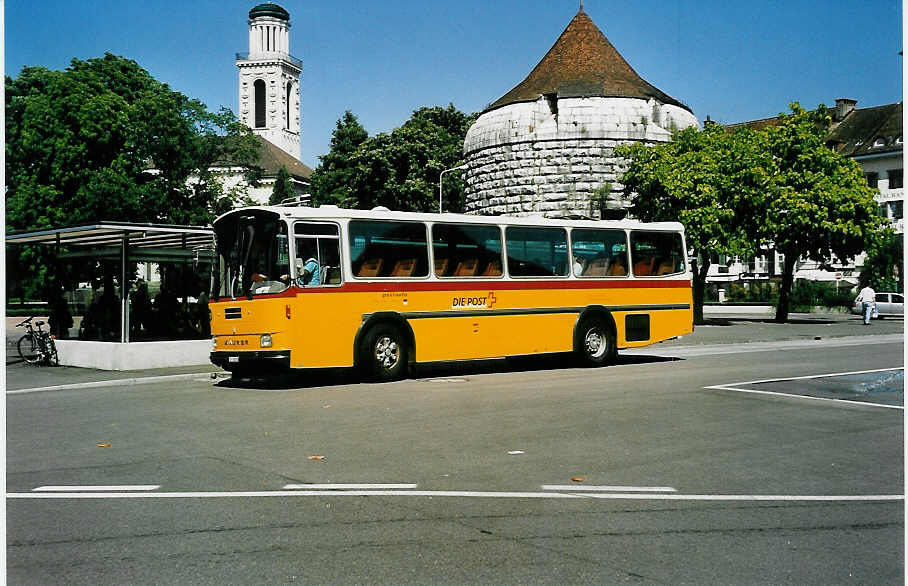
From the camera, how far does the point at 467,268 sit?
1858 centimetres

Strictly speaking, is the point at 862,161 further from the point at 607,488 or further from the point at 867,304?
the point at 607,488

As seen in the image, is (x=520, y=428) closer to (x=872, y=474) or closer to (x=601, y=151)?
(x=872, y=474)

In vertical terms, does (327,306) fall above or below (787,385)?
above

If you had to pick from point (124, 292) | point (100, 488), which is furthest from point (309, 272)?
point (100, 488)

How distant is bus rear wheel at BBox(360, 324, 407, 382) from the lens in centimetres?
1689

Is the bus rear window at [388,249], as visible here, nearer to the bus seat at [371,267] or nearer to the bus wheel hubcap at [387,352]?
the bus seat at [371,267]

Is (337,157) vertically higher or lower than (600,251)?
higher

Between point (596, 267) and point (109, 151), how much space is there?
33689 mm

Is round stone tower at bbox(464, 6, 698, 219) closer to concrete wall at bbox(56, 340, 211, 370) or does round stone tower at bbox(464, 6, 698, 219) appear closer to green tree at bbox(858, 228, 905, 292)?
green tree at bbox(858, 228, 905, 292)

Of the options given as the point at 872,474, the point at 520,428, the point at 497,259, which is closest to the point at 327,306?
the point at 497,259

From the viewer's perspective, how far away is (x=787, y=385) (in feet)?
49.6

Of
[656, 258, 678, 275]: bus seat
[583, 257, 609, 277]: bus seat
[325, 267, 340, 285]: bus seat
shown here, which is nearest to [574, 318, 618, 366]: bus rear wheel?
[583, 257, 609, 277]: bus seat

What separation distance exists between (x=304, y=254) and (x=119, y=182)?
1262 inches

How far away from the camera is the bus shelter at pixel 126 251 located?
776 inches
